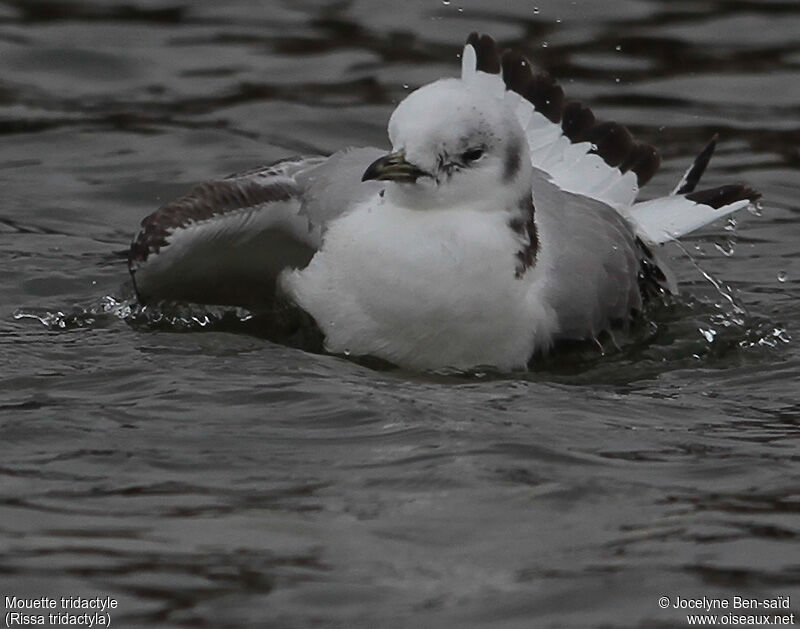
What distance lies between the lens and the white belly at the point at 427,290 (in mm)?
7129

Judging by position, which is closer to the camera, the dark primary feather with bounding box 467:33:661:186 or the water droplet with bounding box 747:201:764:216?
the dark primary feather with bounding box 467:33:661:186

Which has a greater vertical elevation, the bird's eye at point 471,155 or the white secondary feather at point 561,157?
the bird's eye at point 471,155

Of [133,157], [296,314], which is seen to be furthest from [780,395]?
[133,157]

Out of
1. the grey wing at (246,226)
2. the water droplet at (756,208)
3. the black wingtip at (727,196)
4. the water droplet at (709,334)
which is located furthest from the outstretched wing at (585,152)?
the grey wing at (246,226)

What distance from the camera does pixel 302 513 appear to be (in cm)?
571

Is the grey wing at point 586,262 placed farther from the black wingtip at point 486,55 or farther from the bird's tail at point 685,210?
the black wingtip at point 486,55

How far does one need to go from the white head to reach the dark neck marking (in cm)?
7

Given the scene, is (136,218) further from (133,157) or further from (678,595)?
(678,595)

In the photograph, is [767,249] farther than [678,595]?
Yes

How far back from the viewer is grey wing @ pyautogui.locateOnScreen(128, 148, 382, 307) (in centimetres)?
755

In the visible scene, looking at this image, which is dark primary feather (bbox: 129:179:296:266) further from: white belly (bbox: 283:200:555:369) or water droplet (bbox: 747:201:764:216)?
water droplet (bbox: 747:201:764:216)

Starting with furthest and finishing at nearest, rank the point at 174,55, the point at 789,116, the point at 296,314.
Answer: the point at 174,55, the point at 789,116, the point at 296,314

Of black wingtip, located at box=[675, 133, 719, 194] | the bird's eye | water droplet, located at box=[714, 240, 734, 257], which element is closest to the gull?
the bird's eye

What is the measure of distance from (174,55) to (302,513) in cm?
666
